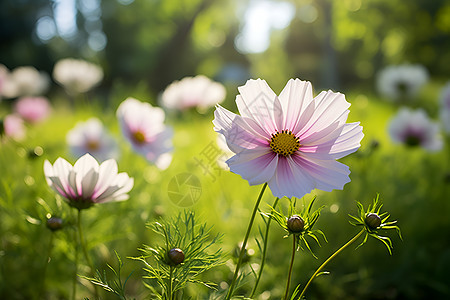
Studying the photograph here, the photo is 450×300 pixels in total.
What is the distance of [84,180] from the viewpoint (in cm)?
76

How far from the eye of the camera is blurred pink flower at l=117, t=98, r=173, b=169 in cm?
134

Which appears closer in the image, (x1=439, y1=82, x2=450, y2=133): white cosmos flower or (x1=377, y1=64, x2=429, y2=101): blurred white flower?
(x1=439, y1=82, x2=450, y2=133): white cosmos flower

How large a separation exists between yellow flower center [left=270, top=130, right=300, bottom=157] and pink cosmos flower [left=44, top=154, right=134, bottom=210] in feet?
1.05

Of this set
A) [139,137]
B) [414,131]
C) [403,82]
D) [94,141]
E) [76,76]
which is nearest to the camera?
[139,137]

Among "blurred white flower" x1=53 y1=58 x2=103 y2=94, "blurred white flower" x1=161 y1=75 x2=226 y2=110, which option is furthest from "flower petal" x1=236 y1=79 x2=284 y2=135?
"blurred white flower" x1=53 y1=58 x2=103 y2=94

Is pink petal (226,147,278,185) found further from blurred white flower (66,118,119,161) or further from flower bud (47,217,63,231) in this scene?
blurred white flower (66,118,119,161)

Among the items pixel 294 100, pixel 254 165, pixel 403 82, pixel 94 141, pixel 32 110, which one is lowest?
pixel 32 110

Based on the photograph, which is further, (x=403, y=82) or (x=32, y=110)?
(x=403, y=82)

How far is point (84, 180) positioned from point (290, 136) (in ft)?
1.36

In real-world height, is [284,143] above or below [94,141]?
above

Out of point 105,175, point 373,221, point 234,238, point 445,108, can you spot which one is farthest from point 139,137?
point 445,108

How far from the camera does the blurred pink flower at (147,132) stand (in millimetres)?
1345

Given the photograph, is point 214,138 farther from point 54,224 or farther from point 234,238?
point 54,224

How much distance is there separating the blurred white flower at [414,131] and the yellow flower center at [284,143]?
134 centimetres
